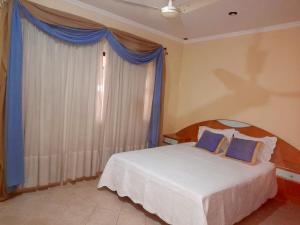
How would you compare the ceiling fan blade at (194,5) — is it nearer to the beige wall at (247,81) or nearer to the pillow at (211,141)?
the beige wall at (247,81)

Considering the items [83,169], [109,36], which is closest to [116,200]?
[83,169]

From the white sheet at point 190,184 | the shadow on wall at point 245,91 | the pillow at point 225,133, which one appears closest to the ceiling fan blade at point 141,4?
the shadow on wall at point 245,91

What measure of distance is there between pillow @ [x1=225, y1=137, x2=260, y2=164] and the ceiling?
1.68 meters

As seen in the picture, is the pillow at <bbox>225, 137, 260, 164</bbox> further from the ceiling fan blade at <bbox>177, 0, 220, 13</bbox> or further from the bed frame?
the ceiling fan blade at <bbox>177, 0, 220, 13</bbox>

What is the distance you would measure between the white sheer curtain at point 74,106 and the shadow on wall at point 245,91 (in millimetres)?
1305

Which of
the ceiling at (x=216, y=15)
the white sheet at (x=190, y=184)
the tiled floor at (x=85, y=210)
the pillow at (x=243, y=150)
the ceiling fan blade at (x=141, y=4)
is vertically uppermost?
the ceiling fan blade at (x=141, y=4)

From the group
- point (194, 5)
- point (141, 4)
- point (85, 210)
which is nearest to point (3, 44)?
point (141, 4)

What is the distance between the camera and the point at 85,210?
2385 millimetres

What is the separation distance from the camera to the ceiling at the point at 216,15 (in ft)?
8.29

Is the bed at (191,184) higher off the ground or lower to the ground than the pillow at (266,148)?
lower

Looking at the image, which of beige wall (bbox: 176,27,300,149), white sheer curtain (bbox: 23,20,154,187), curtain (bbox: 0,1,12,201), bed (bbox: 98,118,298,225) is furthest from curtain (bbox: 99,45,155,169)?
curtain (bbox: 0,1,12,201)

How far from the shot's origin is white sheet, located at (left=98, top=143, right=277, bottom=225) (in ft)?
6.27

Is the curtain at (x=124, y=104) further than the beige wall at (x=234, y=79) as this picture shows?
Yes

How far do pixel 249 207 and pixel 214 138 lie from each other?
1.16 m
